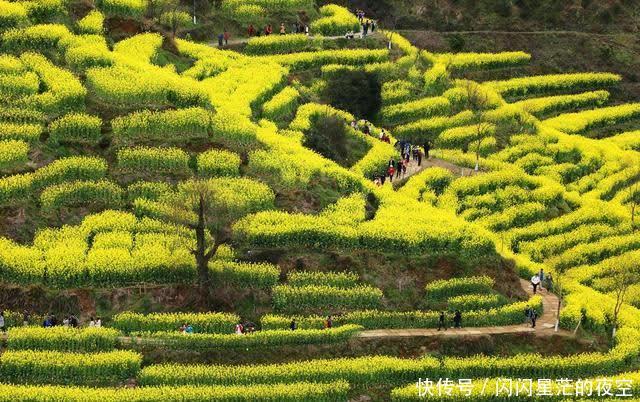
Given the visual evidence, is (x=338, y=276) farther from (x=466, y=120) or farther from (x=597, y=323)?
(x=466, y=120)

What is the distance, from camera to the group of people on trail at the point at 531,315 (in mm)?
60622

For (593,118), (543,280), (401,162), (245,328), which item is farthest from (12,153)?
(593,118)

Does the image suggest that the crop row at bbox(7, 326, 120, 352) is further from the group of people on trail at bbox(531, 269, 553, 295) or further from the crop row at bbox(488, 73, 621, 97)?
the crop row at bbox(488, 73, 621, 97)

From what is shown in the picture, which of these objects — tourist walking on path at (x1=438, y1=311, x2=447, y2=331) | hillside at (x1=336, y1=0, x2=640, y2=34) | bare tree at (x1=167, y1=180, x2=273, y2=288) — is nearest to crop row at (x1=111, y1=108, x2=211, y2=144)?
bare tree at (x1=167, y1=180, x2=273, y2=288)

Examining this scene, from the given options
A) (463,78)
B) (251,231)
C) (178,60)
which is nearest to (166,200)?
(251,231)

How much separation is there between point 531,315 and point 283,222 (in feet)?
46.6

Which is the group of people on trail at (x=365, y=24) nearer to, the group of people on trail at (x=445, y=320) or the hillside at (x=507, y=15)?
the hillside at (x=507, y=15)

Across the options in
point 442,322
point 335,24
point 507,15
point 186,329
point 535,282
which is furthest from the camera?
point 507,15

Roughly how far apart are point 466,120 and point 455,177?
37.5 ft

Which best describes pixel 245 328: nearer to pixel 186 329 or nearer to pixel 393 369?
pixel 186 329

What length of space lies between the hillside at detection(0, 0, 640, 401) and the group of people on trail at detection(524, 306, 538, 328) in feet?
0.38

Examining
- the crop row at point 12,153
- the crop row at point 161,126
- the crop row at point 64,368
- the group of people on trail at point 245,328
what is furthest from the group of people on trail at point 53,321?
the crop row at point 161,126

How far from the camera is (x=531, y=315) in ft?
200

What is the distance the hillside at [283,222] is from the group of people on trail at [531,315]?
0.12 m
